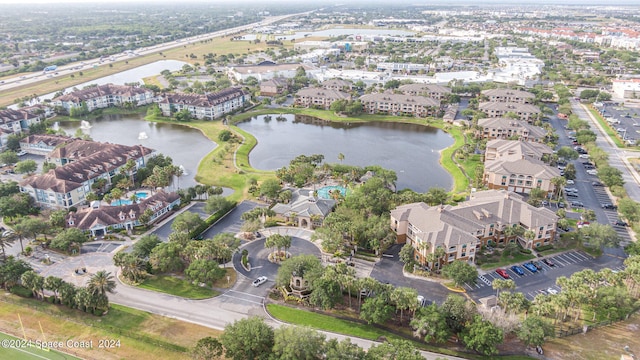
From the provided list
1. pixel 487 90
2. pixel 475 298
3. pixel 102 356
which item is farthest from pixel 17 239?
pixel 487 90

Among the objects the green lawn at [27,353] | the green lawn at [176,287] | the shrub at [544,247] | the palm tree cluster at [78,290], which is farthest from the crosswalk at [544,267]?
the green lawn at [27,353]

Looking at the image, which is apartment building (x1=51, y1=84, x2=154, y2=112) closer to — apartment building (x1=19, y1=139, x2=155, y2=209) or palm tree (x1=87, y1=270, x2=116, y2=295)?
apartment building (x1=19, y1=139, x2=155, y2=209)

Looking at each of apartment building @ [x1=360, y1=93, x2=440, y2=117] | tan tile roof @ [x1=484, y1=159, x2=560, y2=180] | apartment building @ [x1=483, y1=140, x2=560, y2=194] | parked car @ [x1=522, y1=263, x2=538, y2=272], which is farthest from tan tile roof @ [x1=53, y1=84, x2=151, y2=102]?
parked car @ [x1=522, y1=263, x2=538, y2=272]

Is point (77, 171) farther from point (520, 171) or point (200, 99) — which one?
point (520, 171)

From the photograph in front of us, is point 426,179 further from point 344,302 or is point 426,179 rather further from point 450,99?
point 450,99

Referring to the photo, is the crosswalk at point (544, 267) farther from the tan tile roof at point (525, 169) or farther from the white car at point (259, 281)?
the white car at point (259, 281)

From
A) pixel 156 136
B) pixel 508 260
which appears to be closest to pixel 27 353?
pixel 508 260
